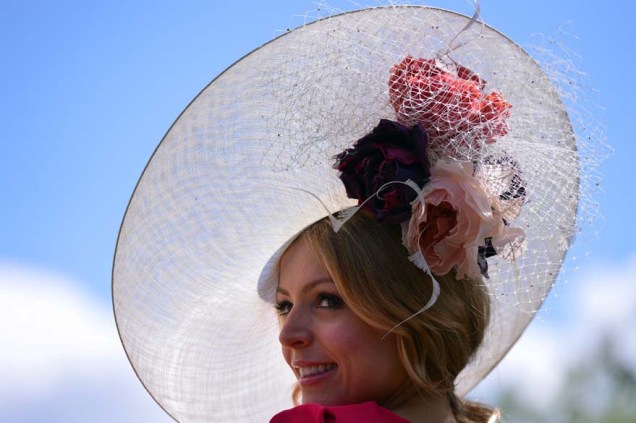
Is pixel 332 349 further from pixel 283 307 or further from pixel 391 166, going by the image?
pixel 391 166

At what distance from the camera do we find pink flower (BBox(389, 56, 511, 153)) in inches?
97.0

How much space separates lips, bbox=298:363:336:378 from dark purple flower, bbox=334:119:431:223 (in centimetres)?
43

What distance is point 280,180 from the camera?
106 inches

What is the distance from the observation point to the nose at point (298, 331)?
2.58 meters

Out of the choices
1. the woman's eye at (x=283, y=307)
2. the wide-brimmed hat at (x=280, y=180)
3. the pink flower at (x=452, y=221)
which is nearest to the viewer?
the pink flower at (x=452, y=221)

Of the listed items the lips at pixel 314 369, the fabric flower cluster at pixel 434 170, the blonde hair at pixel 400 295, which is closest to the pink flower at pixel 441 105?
the fabric flower cluster at pixel 434 170

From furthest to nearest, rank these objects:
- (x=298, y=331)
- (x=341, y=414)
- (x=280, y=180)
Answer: (x=280, y=180) < (x=298, y=331) < (x=341, y=414)

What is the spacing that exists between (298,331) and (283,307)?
0.26 m

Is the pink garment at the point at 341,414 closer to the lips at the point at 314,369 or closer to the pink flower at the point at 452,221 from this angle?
the lips at the point at 314,369

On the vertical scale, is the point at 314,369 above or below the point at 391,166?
below

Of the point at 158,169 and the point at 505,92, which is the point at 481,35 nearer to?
the point at 505,92

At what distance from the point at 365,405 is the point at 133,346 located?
91cm

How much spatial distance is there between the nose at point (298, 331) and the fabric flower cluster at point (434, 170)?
0.35 m

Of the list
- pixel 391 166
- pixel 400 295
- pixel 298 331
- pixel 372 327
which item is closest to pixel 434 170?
pixel 391 166
